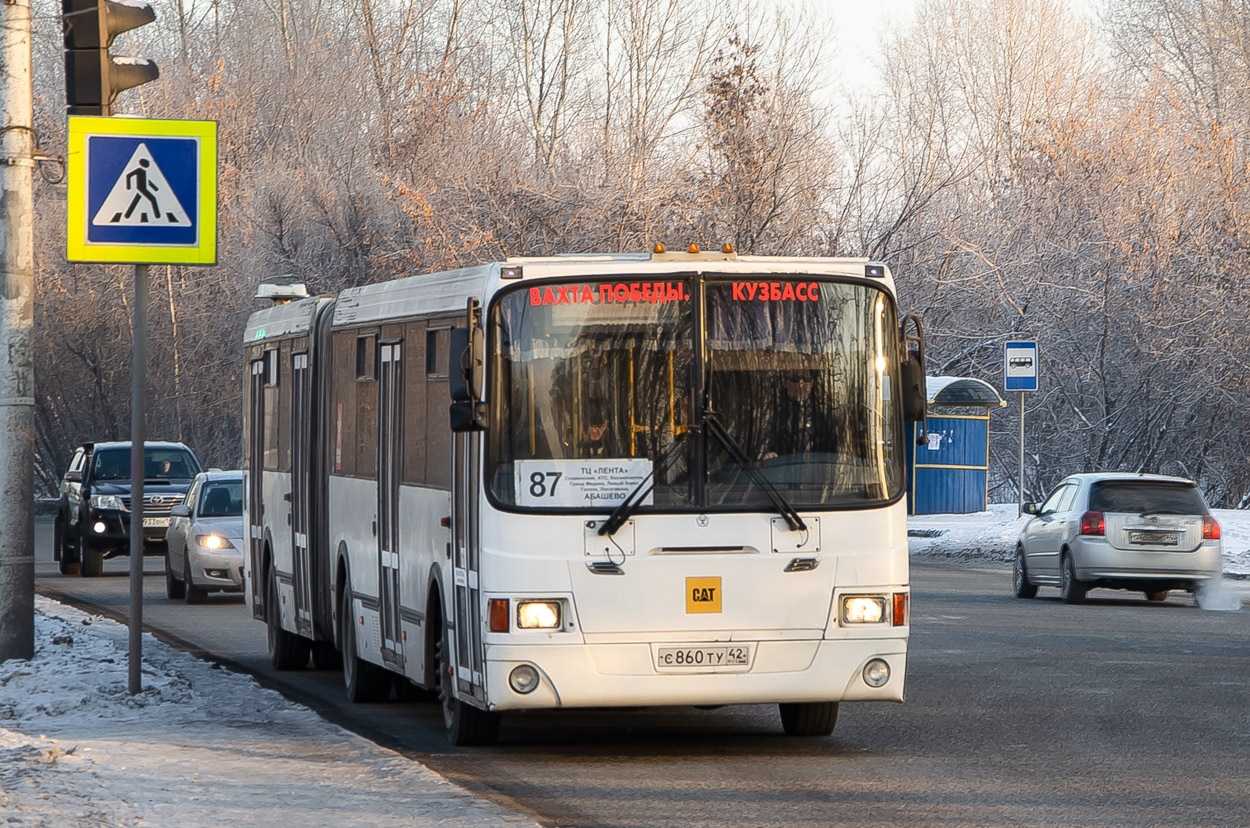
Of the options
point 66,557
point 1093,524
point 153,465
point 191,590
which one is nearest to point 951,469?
point 153,465

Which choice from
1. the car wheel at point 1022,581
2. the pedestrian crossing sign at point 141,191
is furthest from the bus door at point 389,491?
the car wheel at point 1022,581

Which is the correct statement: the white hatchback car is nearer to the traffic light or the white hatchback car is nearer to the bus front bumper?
the bus front bumper

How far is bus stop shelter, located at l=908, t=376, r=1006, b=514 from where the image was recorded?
37.7 meters

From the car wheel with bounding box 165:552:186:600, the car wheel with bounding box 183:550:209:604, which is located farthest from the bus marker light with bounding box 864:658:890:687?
the car wheel with bounding box 165:552:186:600

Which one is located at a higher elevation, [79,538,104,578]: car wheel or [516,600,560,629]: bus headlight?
[516,600,560,629]: bus headlight

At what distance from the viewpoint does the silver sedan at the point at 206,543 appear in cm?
2277

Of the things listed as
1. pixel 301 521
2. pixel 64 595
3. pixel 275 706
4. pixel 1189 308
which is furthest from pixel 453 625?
pixel 1189 308

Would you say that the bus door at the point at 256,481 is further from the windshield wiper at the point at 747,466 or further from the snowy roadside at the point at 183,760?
the windshield wiper at the point at 747,466

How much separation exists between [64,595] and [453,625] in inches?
557

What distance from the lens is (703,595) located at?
10430 millimetres

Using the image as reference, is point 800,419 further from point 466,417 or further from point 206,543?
point 206,543

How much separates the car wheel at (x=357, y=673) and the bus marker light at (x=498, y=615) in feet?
10.4

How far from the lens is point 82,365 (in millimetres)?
50219

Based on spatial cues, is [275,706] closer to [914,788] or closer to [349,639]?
[349,639]
